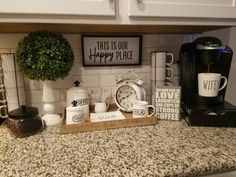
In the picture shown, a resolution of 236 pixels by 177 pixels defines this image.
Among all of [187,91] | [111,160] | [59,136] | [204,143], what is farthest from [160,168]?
[187,91]

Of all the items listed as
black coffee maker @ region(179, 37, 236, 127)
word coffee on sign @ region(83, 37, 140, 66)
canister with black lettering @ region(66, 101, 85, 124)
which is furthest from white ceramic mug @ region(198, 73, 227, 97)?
canister with black lettering @ region(66, 101, 85, 124)

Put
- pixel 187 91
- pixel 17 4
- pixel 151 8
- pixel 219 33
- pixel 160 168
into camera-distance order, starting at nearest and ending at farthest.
Result: pixel 160 168, pixel 17 4, pixel 151 8, pixel 187 91, pixel 219 33

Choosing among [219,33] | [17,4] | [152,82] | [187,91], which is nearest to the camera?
[17,4]

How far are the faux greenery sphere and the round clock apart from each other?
0.33 metres

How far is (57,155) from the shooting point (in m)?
0.73

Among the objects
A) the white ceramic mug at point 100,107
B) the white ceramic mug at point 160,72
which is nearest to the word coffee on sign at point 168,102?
the white ceramic mug at point 160,72

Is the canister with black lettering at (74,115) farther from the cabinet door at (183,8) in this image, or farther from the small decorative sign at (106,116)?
the cabinet door at (183,8)

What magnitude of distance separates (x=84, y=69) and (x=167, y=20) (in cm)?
53

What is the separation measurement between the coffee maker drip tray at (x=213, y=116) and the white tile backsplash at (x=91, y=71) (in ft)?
1.24

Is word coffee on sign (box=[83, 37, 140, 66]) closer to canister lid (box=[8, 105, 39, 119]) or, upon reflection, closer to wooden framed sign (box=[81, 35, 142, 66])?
wooden framed sign (box=[81, 35, 142, 66])

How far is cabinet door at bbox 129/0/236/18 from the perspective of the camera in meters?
0.86

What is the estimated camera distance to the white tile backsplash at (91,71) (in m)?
1.12

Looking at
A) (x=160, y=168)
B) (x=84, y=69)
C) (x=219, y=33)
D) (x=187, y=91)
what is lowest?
(x=160, y=168)

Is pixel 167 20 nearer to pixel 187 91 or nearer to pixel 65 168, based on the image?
pixel 187 91
